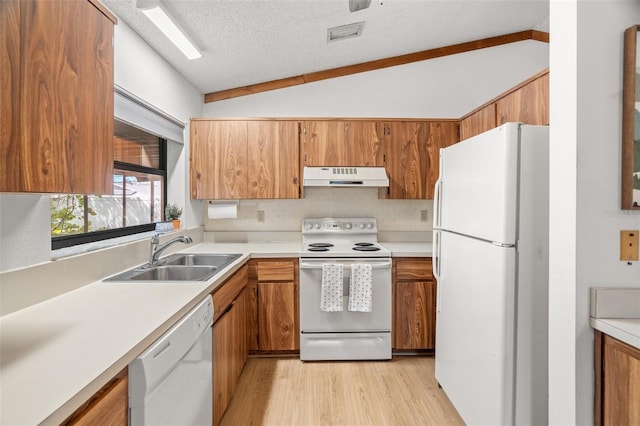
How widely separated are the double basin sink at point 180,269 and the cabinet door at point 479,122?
218cm

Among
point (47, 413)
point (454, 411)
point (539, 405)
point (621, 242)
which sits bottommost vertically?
point (454, 411)

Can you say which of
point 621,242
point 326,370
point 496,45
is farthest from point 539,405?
point 496,45

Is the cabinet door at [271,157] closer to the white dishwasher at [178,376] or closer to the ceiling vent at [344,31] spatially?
the ceiling vent at [344,31]

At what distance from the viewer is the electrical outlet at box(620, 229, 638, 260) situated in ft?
3.85

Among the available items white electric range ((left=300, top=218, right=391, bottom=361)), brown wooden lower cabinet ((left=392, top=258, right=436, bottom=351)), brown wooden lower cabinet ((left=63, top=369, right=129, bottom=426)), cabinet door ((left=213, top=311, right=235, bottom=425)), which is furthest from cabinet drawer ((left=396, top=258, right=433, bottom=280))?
brown wooden lower cabinet ((left=63, top=369, right=129, bottom=426))

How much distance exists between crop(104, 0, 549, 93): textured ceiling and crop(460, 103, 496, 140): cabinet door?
0.77m

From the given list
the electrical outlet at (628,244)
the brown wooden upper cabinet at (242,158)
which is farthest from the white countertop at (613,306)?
the brown wooden upper cabinet at (242,158)

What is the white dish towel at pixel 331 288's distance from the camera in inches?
102

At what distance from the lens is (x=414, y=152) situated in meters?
3.04

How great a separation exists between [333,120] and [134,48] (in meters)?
1.63

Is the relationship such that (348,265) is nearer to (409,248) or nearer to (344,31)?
(409,248)

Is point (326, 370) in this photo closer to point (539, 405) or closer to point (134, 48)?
point (539, 405)

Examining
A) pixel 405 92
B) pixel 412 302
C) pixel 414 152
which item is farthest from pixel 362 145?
pixel 412 302

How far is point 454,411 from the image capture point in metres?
2.08
